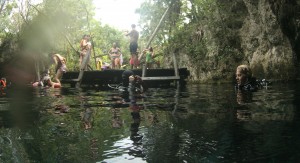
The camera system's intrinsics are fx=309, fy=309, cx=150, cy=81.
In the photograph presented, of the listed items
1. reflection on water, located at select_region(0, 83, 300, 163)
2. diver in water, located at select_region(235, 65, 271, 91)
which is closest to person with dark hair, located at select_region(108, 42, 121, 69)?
diver in water, located at select_region(235, 65, 271, 91)

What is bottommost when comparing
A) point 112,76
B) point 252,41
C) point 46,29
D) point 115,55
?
point 112,76

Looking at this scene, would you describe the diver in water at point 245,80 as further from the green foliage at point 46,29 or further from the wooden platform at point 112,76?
the green foliage at point 46,29

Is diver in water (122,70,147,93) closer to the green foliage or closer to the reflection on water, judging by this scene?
the reflection on water

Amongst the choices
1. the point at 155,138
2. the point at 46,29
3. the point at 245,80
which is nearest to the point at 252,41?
the point at 245,80

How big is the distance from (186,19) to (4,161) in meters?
20.7

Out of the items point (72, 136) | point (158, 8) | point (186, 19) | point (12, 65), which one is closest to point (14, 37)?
point (12, 65)

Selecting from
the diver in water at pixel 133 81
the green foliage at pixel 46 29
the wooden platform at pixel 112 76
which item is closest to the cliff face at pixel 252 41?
the wooden platform at pixel 112 76

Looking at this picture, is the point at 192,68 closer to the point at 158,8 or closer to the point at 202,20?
the point at 202,20

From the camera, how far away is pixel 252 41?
659 inches

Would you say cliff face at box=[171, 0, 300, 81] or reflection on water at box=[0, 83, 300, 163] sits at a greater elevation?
cliff face at box=[171, 0, 300, 81]

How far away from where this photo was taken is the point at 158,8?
22.5 metres

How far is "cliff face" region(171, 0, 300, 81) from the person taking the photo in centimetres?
1357

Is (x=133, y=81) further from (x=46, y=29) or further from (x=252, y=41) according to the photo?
(x=46, y=29)

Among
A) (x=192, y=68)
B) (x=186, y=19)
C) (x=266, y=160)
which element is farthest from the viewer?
(x=186, y=19)
